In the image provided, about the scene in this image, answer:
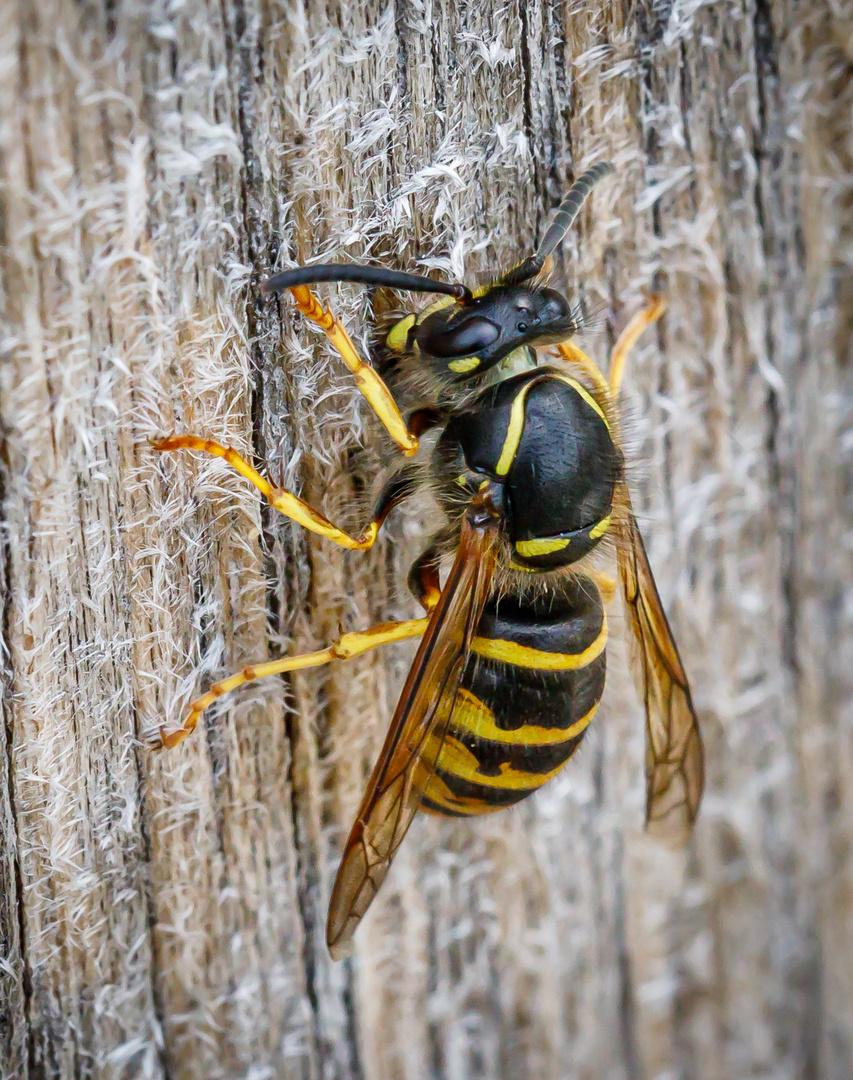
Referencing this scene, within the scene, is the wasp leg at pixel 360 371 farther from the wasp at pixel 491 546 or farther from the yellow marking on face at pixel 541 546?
the yellow marking on face at pixel 541 546

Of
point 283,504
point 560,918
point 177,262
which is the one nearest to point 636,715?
point 560,918

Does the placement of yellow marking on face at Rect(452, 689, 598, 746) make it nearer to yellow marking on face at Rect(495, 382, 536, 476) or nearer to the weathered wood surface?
the weathered wood surface

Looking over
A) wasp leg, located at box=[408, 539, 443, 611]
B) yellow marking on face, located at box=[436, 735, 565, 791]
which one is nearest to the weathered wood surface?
wasp leg, located at box=[408, 539, 443, 611]

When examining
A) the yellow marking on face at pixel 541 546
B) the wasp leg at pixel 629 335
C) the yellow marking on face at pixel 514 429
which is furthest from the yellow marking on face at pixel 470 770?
the wasp leg at pixel 629 335

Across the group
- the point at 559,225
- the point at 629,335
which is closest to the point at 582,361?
the point at 629,335

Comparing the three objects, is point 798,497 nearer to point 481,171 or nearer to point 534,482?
point 534,482

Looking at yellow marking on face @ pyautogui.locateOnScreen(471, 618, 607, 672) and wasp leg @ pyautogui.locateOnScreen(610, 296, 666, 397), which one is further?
wasp leg @ pyautogui.locateOnScreen(610, 296, 666, 397)
